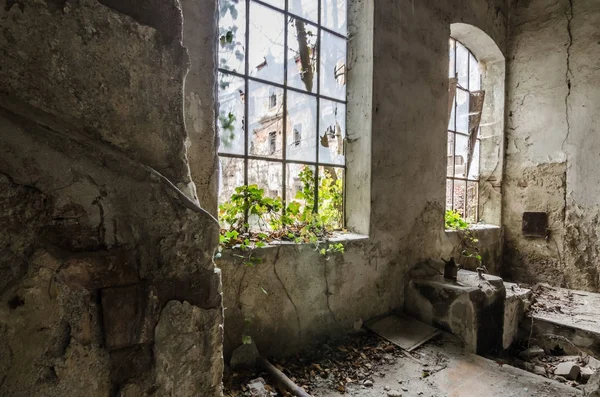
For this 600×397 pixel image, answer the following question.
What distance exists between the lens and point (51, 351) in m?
0.76

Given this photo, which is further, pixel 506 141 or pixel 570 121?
pixel 506 141

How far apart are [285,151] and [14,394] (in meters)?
2.17

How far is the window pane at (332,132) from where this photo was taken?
2.95m

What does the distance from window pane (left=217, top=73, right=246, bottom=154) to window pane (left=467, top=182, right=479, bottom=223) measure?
3.74m

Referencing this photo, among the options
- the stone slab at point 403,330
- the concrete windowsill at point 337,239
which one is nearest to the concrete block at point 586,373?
the stone slab at point 403,330

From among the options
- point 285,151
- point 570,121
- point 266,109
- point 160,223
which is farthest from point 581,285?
point 160,223

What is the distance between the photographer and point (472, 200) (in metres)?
4.81

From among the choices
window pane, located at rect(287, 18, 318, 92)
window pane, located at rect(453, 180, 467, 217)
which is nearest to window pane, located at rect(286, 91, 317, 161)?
window pane, located at rect(287, 18, 318, 92)

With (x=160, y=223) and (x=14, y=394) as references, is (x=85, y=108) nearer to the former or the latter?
(x=160, y=223)

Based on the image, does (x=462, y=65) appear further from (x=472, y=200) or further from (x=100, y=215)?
(x=100, y=215)

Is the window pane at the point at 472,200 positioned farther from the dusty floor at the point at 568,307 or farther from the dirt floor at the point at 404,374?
the dirt floor at the point at 404,374

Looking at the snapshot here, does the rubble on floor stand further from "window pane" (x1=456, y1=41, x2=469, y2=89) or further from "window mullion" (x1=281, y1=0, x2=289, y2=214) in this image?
"window pane" (x1=456, y1=41, x2=469, y2=89)

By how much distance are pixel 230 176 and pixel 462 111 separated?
358 centimetres

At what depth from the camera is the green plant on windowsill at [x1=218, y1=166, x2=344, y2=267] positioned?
2.23 metres
